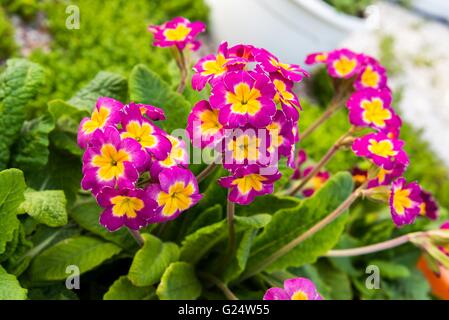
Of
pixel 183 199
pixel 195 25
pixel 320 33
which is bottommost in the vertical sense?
pixel 320 33

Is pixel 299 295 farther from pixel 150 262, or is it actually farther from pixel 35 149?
pixel 35 149

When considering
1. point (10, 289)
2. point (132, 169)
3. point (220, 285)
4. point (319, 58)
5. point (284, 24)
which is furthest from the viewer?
point (284, 24)

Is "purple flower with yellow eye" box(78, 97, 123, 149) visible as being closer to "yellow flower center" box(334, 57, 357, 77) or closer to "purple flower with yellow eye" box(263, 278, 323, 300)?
"purple flower with yellow eye" box(263, 278, 323, 300)

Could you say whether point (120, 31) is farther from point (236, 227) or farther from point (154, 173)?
point (154, 173)

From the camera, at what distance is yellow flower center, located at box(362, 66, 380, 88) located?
1.34m

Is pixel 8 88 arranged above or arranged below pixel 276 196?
above

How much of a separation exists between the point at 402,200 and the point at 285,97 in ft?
1.09

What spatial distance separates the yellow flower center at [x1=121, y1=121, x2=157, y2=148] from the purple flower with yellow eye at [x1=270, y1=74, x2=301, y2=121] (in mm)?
208

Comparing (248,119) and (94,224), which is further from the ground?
(248,119)

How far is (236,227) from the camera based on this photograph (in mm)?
1212

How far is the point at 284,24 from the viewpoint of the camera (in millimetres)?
2674

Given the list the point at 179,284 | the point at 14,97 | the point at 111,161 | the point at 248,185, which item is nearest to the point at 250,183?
the point at 248,185
